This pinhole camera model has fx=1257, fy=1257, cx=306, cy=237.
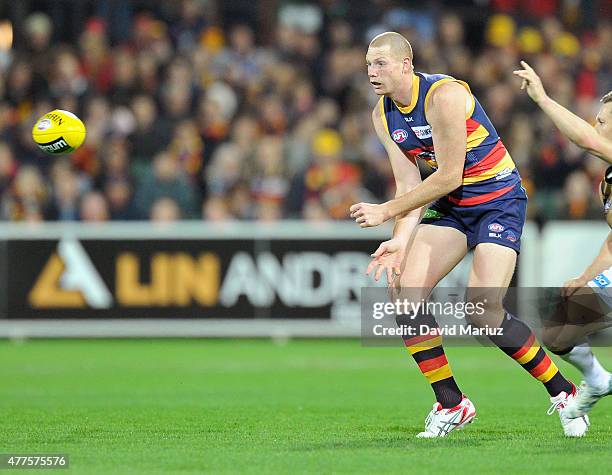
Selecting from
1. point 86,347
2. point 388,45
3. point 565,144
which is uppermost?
point 388,45

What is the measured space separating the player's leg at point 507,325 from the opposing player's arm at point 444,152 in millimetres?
552

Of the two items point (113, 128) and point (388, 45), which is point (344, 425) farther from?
point (113, 128)

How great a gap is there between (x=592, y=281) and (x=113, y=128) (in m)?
11.0

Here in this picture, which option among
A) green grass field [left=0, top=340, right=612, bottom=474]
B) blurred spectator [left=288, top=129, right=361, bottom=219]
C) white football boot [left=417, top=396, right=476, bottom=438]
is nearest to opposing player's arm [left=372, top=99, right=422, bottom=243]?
white football boot [left=417, top=396, right=476, bottom=438]

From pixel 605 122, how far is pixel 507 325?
4.72ft

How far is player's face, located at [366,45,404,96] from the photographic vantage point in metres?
7.88

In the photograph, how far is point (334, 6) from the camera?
67.7ft

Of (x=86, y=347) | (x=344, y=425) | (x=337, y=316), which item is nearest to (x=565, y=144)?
(x=337, y=316)

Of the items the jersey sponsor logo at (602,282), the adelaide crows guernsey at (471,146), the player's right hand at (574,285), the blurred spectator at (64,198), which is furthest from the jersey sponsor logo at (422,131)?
the blurred spectator at (64,198)

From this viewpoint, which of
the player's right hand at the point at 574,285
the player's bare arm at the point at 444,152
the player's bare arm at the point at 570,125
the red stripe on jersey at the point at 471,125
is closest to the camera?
the player's bare arm at the point at 570,125

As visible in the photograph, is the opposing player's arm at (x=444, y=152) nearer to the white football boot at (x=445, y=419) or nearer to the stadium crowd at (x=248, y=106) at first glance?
the white football boot at (x=445, y=419)

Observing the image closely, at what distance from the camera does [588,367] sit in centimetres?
789

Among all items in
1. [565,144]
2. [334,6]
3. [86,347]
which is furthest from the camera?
[334,6]

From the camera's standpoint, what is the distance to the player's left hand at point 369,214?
7.40 m
